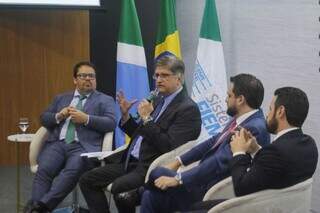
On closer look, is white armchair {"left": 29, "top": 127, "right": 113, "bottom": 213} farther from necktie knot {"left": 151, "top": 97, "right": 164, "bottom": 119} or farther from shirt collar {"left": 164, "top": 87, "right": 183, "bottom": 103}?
shirt collar {"left": 164, "top": 87, "right": 183, "bottom": 103}

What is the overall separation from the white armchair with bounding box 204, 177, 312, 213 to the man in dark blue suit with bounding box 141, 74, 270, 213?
40cm

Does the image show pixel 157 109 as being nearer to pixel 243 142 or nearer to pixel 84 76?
pixel 84 76

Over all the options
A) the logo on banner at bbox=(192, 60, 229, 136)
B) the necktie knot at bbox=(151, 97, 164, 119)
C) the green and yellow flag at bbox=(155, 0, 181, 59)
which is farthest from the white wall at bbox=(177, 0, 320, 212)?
the necktie knot at bbox=(151, 97, 164, 119)

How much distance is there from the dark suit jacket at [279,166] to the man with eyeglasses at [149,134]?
0.88 meters

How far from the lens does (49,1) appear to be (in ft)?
16.3

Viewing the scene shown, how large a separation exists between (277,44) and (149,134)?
146cm

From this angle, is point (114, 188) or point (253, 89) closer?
point (253, 89)

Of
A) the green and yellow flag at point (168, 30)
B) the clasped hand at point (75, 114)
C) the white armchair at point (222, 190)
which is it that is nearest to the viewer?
the white armchair at point (222, 190)

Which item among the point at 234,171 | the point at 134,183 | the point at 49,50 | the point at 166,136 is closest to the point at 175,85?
the point at 166,136

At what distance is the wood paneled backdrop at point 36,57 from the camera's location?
5438 millimetres

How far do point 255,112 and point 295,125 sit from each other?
0.43m

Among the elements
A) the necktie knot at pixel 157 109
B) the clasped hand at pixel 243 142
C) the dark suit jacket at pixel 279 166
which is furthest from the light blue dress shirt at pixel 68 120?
the dark suit jacket at pixel 279 166

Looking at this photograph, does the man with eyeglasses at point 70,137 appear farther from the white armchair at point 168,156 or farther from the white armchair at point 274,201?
the white armchair at point 274,201

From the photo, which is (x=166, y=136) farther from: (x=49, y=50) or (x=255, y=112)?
(x=49, y=50)
